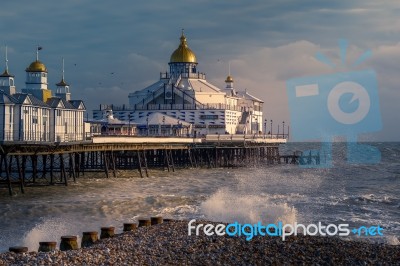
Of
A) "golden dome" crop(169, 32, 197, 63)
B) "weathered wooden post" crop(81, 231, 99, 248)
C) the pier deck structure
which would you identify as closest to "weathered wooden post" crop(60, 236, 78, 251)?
"weathered wooden post" crop(81, 231, 99, 248)

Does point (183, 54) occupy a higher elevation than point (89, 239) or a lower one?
higher

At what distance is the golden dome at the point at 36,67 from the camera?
5488 centimetres

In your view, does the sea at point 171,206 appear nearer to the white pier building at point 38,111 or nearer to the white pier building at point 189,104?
the white pier building at point 38,111

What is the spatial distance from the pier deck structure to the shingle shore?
73.9 ft

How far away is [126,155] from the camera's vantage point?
6581 cm

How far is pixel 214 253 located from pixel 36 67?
4047 centimetres

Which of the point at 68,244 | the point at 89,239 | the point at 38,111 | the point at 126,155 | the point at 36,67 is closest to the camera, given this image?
the point at 68,244

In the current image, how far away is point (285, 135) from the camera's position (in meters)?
110

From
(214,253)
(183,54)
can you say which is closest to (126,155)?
(183,54)

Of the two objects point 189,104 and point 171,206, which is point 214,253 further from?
point 189,104

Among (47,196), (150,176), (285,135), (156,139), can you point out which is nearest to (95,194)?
(47,196)

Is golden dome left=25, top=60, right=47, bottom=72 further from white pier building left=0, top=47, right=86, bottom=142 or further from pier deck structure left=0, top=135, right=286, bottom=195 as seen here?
pier deck structure left=0, top=135, right=286, bottom=195

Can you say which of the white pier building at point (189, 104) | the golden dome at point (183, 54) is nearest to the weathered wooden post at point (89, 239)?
the white pier building at point (189, 104)

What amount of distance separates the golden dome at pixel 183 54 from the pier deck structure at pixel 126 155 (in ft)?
59.9
